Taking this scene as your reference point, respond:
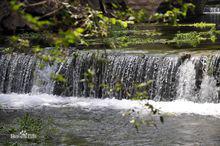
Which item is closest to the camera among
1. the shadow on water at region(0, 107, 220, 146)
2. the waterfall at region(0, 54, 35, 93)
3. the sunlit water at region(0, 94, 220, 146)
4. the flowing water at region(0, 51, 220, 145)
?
the shadow on water at region(0, 107, 220, 146)


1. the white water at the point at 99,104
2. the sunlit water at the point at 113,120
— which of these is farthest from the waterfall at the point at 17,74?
the sunlit water at the point at 113,120

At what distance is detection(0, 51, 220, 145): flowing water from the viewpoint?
1009cm

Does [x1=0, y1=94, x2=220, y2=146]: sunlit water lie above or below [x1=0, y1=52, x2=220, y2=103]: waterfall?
below

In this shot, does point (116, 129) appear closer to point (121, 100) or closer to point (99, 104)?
point (99, 104)

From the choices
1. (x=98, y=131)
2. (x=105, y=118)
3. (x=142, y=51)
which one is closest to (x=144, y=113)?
(x=105, y=118)

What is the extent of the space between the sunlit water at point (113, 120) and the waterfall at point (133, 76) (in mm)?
570

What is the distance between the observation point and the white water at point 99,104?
12711mm

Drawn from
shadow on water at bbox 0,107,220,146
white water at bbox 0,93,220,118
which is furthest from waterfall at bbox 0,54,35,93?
shadow on water at bbox 0,107,220,146

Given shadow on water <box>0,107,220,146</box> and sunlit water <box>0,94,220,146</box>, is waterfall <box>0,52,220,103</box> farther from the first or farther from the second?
shadow on water <box>0,107,220,146</box>

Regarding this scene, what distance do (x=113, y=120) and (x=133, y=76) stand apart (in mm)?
4311

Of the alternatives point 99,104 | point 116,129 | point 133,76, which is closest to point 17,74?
point 133,76

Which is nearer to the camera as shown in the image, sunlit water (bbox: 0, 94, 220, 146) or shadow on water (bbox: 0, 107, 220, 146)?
shadow on water (bbox: 0, 107, 220, 146)

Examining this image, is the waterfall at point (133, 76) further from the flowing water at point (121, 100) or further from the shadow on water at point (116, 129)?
the shadow on water at point (116, 129)

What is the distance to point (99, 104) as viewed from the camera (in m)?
14.0
